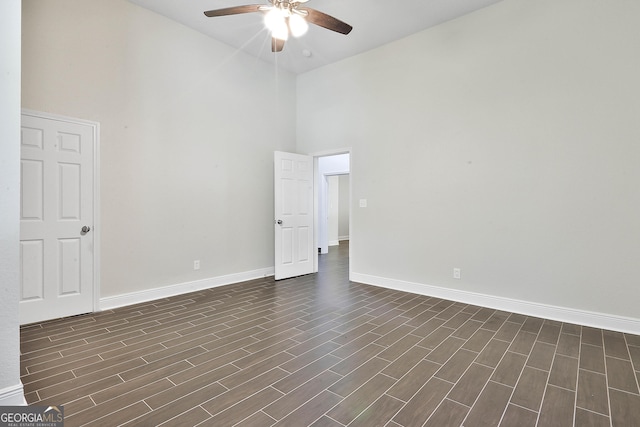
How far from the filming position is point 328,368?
2.33 metres

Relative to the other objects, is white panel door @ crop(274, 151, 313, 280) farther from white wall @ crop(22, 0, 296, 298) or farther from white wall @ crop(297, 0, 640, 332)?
white wall @ crop(297, 0, 640, 332)

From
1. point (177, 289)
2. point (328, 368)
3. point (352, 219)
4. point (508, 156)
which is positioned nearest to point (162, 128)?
point (177, 289)

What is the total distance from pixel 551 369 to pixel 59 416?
3229 mm

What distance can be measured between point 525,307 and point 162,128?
4861 millimetres

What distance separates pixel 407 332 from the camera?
3.01 meters

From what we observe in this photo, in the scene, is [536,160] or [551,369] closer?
[551,369]

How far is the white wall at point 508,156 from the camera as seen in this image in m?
3.03

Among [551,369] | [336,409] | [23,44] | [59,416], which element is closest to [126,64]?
[23,44]

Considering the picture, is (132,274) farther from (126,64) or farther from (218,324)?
(126,64)

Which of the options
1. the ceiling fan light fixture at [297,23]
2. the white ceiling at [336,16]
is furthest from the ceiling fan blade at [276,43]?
the white ceiling at [336,16]

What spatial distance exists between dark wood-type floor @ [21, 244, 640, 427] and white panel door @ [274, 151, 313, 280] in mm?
1546

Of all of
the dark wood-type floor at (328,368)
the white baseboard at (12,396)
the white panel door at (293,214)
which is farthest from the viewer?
the white panel door at (293,214)

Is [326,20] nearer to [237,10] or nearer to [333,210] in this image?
[237,10]

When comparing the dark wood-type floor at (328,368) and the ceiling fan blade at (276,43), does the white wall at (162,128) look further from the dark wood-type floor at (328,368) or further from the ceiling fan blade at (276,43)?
the ceiling fan blade at (276,43)
